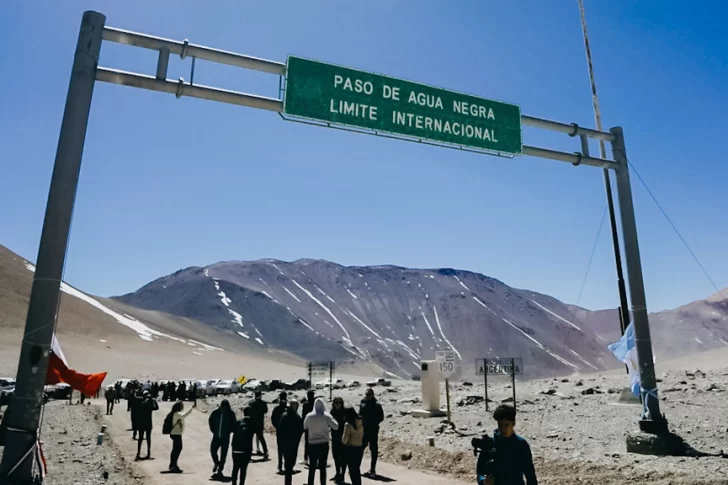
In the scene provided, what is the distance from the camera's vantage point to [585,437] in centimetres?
1310

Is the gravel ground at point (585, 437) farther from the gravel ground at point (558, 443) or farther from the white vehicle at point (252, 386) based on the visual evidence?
the white vehicle at point (252, 386)

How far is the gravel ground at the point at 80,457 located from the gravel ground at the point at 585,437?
605 centimetres

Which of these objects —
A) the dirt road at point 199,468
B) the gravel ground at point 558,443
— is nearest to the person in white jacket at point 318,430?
the dirt road at point 199,468

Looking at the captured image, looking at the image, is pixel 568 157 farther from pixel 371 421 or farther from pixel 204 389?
pixel 204 389

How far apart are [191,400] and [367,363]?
97.1m

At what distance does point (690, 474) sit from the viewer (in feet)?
28.2

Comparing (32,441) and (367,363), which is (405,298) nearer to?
(367,363)

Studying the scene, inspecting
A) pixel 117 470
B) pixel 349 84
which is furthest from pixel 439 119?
pixel 117 470

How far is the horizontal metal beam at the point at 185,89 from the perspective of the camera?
8.16m

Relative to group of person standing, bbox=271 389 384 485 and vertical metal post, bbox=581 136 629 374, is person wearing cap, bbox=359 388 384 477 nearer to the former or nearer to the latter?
group of person standing, bbox=271 389 384 485

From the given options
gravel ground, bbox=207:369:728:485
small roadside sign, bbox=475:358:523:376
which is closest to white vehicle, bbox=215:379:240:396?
gravel ground, bbox=207:369:728:485

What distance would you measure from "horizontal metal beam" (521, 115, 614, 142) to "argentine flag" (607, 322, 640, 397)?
4.39m

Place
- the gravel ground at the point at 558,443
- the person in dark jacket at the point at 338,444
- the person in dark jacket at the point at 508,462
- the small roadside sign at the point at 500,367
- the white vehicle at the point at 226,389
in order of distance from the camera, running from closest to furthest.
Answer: the person in dark jacket at the point at 508,462 < the gravel ground at the point at 558,443 < the person in dark jacket at the point at 338,444 < the small roadside sign at the point at 500,367 < the white vehicle at the point at 226,389

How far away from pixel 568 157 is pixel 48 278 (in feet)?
33.6
